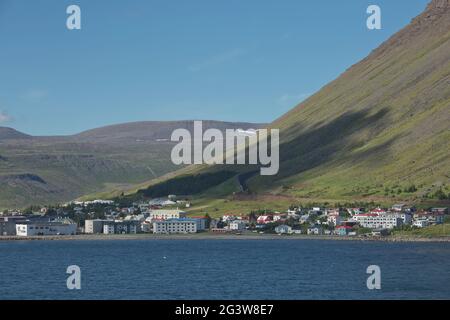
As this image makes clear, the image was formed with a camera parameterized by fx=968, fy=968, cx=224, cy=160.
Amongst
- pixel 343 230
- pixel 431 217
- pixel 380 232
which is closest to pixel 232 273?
pixel 380 232

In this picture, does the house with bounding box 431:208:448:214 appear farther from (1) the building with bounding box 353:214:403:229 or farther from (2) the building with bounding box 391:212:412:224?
(1) the building with bounding box 353:214:403:229

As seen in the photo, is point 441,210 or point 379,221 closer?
point 441,210

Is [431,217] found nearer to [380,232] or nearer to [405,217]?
[405,217]

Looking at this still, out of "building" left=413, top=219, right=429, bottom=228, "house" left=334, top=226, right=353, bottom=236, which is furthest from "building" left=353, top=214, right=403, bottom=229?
"building" left=413, top=219, right=429, bottom=228

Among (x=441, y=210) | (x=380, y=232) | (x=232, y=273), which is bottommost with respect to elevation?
(x=232, y=273)
